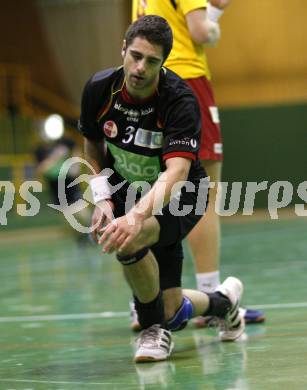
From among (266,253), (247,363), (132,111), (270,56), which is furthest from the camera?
(270,56)

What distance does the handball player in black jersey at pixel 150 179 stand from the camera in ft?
10.2

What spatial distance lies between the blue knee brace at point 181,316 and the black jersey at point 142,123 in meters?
0.44

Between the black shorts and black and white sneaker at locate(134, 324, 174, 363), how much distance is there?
0.18m

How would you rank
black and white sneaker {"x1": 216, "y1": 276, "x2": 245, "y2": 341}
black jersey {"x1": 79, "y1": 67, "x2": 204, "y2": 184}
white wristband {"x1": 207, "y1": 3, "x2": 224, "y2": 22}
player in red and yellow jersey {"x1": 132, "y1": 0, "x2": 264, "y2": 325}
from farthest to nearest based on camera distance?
white wristband {"x1": 207, "y1": 3, "x2": 224, "y2": 22} → player in red and yellow jersey {"x1": 132, "y1": 0, "x2": 264, "y2": 325} → black and white sneaker {"x1": 216, "y1": 276, "x2": 245, "y2": 341} → black jersey {"x1": 79, "y1": 67, "x2": 204, "y2": 184}

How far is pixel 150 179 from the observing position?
3434mm

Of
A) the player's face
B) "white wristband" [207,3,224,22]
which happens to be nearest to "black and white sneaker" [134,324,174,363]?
the player's face

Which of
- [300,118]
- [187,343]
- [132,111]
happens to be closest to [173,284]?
[187,343]

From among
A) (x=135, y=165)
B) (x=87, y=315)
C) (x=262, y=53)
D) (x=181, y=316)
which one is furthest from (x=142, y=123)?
(x=262, y=53)

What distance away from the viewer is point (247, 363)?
309 centimetres

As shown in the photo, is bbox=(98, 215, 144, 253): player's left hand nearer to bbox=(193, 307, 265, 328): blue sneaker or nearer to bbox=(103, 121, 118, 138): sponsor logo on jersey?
bbox=(103, 121, 118, 138): sponsor logo on jersey

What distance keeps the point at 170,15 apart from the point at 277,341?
4.55 feet

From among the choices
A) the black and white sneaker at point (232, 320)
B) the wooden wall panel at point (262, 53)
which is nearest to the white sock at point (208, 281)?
the black and white sneaker at point (232, 320)

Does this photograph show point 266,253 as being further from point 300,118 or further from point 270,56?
point 270,56

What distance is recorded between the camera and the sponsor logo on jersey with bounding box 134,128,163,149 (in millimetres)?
3312
